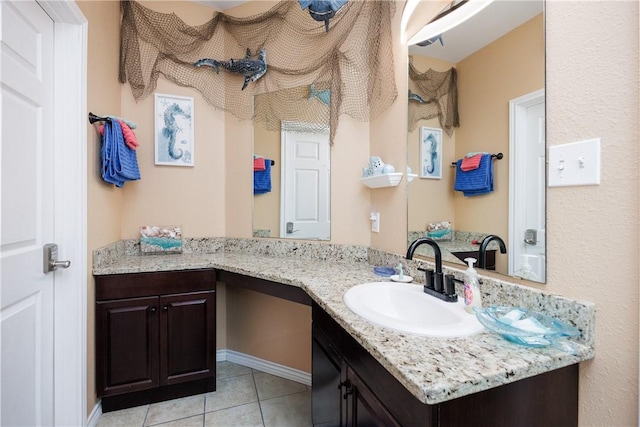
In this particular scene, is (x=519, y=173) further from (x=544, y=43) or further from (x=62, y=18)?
(x=62, y=18)

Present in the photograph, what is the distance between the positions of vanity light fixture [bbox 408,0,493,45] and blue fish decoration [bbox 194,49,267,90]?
43.4 inches

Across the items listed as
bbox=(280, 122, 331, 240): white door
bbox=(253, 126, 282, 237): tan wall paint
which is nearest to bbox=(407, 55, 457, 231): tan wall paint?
bbox=(280, 122, 331, 240): white door

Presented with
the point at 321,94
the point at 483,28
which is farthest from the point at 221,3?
the point at 483,28

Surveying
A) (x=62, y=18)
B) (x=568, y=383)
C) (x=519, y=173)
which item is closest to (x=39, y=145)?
(x=62, y=18)

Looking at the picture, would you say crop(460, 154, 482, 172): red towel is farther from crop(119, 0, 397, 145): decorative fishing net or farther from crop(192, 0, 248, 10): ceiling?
crop(192, 0, 248, 10): ceiling

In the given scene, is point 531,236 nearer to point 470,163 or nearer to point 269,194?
point 470,163

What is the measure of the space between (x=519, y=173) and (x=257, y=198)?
67.0 inches

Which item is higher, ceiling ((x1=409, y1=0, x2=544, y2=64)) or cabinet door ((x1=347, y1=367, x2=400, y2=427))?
ceiling ((x1=409, y1=0, x2=544, y2=64))

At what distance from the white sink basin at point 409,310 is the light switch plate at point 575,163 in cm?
50

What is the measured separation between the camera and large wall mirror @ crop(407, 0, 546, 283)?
0.98 m

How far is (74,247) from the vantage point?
4.85ft

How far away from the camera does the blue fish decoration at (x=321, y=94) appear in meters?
1.99

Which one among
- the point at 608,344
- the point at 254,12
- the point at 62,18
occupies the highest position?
the point at 254,12

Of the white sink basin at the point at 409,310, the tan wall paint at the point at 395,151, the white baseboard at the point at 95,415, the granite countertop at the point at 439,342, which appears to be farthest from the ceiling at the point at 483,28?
the white baseboard at the point at 95,415
